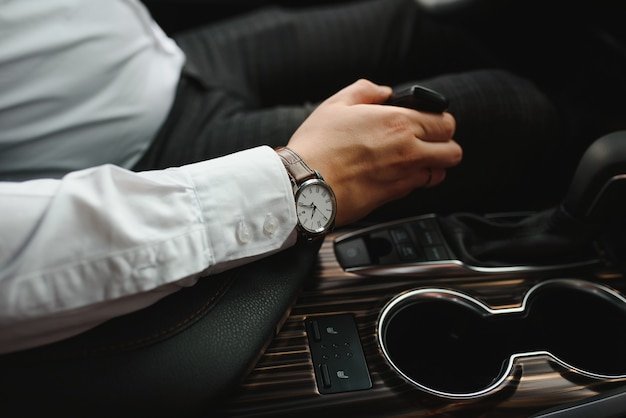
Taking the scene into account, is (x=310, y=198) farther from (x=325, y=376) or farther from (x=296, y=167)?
(x=325, y=376)

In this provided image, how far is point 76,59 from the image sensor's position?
0.78 m

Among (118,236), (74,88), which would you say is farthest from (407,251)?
(74,88)

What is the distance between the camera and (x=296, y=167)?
632 millimetres

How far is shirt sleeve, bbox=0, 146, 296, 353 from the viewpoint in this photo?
0.49 meters

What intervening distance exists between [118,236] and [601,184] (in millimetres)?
578

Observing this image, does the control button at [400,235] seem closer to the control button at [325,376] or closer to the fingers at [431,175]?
the fingers at [431,175]

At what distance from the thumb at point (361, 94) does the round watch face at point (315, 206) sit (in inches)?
6.5

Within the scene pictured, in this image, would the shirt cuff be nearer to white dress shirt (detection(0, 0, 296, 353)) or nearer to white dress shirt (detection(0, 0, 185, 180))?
white dress shirt (detection(0, 0, 296, 353))

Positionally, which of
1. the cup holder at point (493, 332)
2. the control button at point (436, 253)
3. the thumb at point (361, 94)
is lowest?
the cup holder at point (493, 332)

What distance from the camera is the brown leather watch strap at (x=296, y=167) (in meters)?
0.62

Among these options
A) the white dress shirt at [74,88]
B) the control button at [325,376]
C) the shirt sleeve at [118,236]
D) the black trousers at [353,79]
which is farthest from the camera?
the black trousers at [353,79]

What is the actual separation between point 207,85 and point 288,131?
0.22 meters

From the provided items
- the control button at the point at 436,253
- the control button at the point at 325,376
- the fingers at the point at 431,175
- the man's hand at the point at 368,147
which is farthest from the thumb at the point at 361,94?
the control button at the point at 325,376

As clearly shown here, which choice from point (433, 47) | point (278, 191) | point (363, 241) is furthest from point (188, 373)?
point (433, 47)
